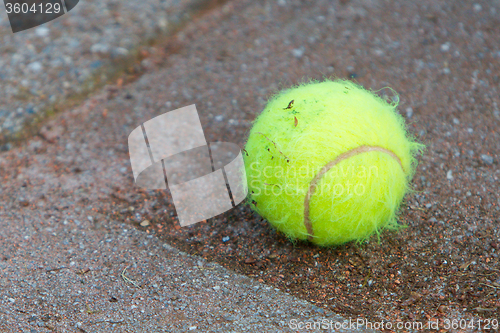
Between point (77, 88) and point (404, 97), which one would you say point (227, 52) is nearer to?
point (77, 88)

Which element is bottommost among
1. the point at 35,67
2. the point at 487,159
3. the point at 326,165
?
the point at 487,159

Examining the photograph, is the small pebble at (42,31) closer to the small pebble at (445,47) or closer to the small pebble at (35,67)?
the small pebble at (35,67)

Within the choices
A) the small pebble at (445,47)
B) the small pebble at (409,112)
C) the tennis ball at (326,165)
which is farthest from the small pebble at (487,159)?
the small pebble at (445,47)

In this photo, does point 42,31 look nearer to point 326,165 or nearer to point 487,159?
point 326,165

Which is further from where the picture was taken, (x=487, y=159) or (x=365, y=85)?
(x=365, y=85)

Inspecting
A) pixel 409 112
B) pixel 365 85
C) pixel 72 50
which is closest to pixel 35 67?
pixel 72 50
